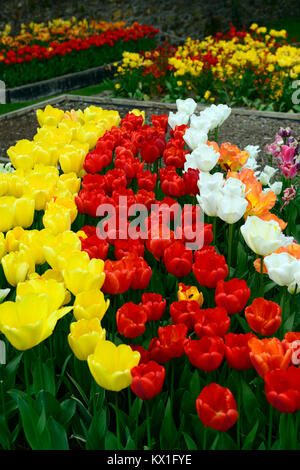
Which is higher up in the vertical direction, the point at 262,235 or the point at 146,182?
the point at 262,235

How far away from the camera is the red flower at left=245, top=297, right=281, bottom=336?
1.72m

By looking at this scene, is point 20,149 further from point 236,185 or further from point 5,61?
point 5,61

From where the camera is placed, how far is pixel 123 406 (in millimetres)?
1946

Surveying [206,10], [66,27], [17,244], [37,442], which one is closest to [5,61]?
[66,27]

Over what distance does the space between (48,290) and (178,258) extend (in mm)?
508

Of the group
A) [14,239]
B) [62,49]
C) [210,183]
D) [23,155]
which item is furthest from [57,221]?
[62,49]

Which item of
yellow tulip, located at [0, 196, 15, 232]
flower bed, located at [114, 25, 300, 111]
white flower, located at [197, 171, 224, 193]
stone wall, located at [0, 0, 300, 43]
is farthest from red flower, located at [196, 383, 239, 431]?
stone wall, located at [0, 0, 300, 43]

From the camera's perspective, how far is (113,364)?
5.17 feet

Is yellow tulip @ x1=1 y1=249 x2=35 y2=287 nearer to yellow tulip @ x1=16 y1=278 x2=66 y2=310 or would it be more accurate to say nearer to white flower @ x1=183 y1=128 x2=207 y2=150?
yellow tulip @ x1=16 y1=278 x2=66 y2=310

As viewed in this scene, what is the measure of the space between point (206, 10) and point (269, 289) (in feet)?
48.3

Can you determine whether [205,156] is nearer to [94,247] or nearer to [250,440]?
[94,247]

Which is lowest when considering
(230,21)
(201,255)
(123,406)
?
(230,21)

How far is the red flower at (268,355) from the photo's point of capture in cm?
149

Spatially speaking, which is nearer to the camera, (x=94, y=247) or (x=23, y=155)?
(x=94, y=247)
